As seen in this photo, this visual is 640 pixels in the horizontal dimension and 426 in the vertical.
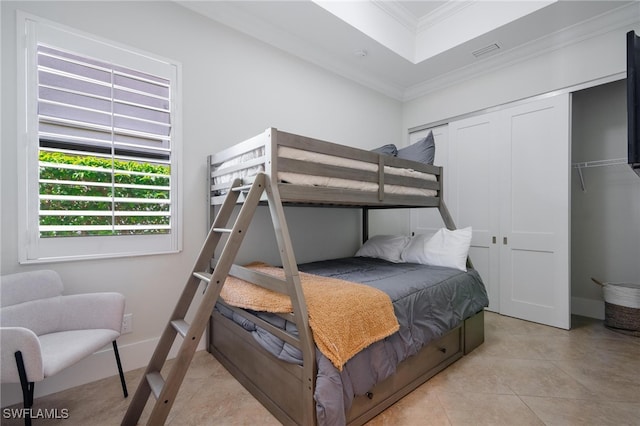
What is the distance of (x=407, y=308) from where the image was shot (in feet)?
5.66

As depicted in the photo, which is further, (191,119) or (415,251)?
(415,251)

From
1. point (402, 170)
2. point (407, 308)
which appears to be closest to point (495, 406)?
point (407, 308)

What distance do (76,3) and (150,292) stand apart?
192cm

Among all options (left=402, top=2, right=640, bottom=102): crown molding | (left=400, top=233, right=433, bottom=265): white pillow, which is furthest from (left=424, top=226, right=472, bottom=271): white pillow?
(left=402, top=2, right=640, bottom=102): crown molding

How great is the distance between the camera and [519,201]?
305 centimetres

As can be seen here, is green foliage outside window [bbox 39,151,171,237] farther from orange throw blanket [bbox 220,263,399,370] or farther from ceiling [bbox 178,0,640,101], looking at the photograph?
ceiling [bbox 178,0,640,101]

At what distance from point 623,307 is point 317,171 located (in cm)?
301

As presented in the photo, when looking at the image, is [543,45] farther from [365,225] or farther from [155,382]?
[155,382]

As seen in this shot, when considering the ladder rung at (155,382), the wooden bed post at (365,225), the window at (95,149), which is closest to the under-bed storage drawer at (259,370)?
the ladder rung at (155,382)

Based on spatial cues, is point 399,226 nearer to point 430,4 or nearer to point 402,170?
point 402,170

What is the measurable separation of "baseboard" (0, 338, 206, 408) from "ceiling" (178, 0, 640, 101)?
2536mm

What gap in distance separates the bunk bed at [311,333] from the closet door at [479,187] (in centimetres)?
103

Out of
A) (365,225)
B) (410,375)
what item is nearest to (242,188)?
(410,375)

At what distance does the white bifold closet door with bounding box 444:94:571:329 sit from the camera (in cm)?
280
